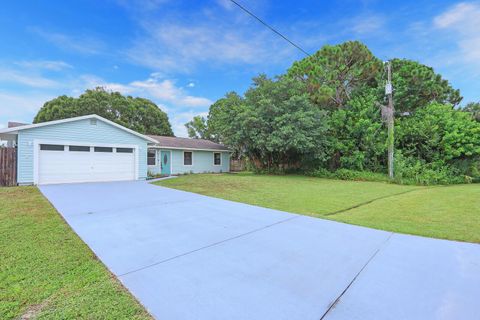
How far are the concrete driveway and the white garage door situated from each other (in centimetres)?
702

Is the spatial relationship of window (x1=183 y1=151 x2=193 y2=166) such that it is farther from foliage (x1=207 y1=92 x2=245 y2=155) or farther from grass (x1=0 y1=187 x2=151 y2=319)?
grass (x1=0 y1=187 x2=151 y2=319)

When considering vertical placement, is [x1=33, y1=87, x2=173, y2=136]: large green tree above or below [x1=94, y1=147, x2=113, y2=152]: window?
above

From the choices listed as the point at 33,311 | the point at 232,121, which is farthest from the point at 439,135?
the point at 33,311

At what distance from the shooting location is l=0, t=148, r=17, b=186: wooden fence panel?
9.41m

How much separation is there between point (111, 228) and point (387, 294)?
429 cm

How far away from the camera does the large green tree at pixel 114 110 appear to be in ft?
79.0

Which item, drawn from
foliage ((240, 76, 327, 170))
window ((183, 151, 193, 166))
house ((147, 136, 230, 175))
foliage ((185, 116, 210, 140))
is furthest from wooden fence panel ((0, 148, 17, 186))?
foliage ((185, 116, 210, 140))

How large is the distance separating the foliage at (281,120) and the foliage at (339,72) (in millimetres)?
1641

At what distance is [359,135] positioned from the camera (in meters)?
15.3

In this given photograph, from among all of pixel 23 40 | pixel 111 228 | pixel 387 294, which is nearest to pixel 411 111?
pixel 387 294

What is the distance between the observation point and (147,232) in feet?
13.4

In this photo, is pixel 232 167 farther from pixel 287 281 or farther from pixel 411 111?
pixel 287 281

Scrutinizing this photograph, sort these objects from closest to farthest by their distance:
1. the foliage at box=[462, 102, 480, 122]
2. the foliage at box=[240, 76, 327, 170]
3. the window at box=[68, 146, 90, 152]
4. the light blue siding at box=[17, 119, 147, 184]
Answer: the light blue siding at box=[17, 119, 147, 184]
the window at box=[68, 146, 90, 152]
the foliage at box=[240, 76, 327, 170]
the foliage at box=[462, 102, 480, 122]

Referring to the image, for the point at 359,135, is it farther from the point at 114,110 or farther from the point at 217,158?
the point at 114,110
